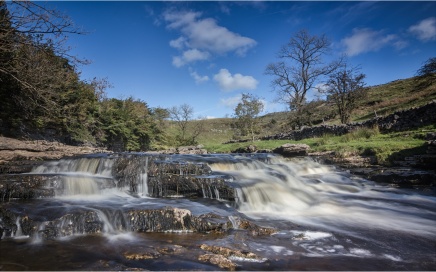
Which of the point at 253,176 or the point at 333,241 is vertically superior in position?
the point at 253,176

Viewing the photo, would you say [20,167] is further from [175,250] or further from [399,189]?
[399,189]

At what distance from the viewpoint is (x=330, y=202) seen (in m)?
7.93

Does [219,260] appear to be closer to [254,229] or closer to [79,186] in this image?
[254,229]

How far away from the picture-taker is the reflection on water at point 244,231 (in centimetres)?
354

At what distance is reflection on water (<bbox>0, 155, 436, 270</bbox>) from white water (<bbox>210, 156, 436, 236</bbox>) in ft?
0.09

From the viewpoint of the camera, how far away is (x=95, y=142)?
65.4 feet

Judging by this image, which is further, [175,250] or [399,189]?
[399,189]

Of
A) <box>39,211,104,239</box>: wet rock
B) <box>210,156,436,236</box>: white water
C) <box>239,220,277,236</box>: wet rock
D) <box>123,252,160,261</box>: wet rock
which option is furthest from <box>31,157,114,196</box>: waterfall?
<box>239,220,277,236</box>: wet rock

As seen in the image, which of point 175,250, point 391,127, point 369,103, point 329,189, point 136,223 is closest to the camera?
point 175,250

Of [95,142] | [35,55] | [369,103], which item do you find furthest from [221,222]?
[369,103]

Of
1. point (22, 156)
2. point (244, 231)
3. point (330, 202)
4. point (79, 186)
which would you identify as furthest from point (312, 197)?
point (22, 156)

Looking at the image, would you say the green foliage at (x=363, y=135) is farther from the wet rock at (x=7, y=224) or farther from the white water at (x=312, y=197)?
the wet rock at (x=7, y=224)

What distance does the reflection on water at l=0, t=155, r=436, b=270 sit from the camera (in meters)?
3.54

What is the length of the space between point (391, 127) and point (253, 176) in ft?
39.2
